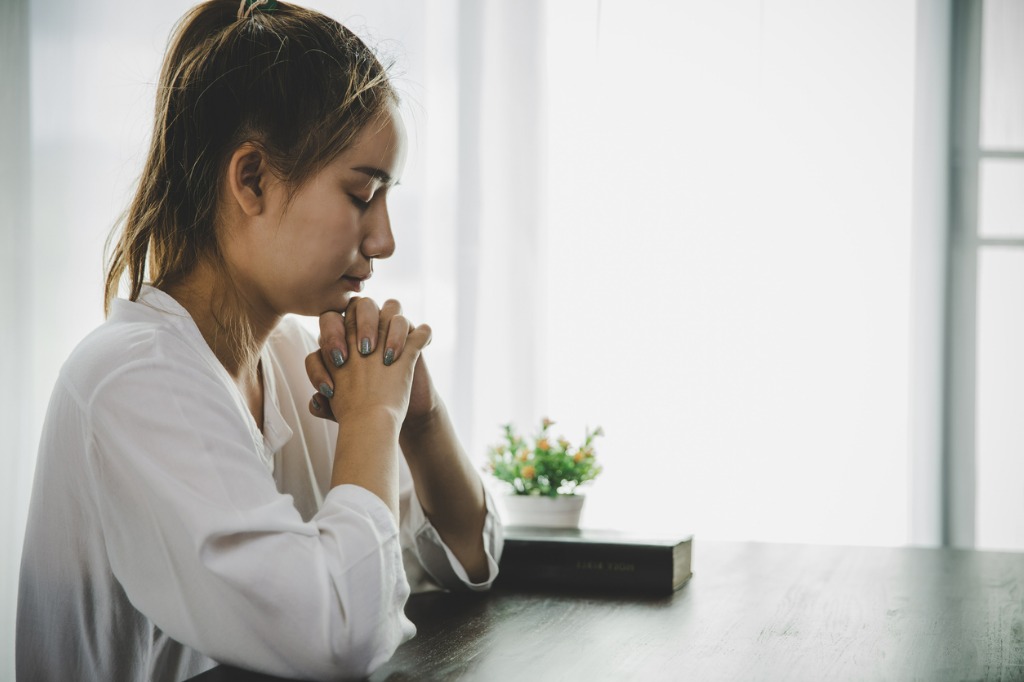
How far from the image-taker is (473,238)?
291 cm

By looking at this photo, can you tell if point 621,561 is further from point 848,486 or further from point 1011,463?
point 1011,463

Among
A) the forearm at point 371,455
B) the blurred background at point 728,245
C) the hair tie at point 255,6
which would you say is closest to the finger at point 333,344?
the forearm at point 371,455

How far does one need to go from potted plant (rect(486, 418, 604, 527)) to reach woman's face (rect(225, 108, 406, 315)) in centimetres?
59

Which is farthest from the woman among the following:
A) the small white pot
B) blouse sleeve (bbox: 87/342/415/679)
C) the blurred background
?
the blurred background

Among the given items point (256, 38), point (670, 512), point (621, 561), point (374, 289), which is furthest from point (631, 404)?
point (256, 38)

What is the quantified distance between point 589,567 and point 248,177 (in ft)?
2.04

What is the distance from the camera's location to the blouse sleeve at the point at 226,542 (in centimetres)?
85

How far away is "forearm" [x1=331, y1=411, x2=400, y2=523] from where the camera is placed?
0.96 meters

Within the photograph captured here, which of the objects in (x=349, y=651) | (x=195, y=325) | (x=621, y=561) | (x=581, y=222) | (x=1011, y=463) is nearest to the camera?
(x=349, y=651)

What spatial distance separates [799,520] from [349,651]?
2.11 m

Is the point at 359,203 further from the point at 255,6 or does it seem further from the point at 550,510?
the point at 550,510

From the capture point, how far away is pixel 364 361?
1094 mm

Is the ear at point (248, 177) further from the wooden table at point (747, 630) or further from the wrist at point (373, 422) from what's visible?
the wooden table at point (747, 630)

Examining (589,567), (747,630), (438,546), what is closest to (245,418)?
(438,546)
